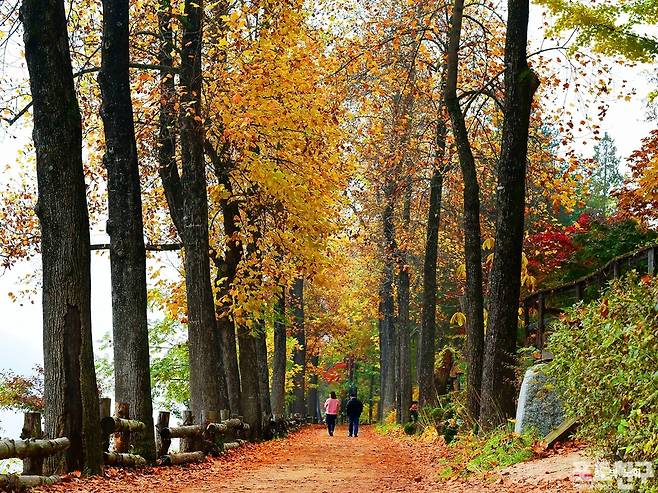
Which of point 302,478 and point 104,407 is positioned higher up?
point 104,407

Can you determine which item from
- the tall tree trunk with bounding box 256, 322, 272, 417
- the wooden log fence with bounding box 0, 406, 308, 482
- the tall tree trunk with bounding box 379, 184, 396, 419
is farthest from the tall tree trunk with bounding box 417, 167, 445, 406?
the wooden log fence with bounding box 0, 406, 308, 482

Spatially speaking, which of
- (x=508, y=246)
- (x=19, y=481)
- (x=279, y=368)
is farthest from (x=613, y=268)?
(x=279, y=368)

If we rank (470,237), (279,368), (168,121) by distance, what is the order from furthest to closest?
(279,368)
(168,121)
(470,237)

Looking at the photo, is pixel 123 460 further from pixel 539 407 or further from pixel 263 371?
pixel 263 371

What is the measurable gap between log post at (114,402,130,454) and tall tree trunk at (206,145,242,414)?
7405 millimetres

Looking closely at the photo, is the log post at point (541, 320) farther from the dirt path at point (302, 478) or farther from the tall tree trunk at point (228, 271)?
the tall tree trunk at point (228, 271)

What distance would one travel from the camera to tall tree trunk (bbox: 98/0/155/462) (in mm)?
14469

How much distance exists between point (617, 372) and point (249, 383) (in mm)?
17452

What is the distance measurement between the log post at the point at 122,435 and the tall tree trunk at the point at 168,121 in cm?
636

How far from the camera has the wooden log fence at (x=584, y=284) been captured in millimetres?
15627

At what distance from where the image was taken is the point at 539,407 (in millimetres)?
14297

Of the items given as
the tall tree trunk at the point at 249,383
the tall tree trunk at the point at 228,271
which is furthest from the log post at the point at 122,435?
the tall tree trunk at the point at 249,383

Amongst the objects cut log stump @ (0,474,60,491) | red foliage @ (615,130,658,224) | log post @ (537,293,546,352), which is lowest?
cut log stump @ (0,474,60,491)

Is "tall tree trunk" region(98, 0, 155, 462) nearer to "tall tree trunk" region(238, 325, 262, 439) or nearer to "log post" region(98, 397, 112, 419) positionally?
"log post" region(98, 397, 112, 419)
